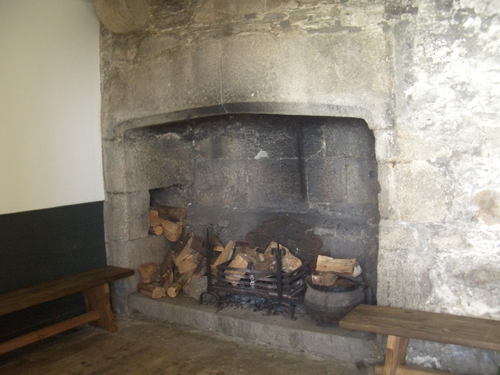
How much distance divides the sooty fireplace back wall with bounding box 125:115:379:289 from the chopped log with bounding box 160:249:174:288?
372mm

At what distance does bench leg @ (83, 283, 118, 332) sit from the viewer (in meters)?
3.63

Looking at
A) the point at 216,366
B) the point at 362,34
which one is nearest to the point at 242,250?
the point at 216,366

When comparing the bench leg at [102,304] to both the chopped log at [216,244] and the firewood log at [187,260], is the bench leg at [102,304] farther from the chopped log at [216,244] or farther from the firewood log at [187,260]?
the chopped log at [216,244]

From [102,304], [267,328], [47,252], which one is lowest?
[267,328]

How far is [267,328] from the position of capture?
3223 millimetres

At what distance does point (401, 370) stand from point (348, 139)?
180 centimetres

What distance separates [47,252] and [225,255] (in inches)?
58.2

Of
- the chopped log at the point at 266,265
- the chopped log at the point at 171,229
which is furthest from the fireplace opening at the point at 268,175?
the chopped log at the point at 266,265

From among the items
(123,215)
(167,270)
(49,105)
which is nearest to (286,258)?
(167,270)

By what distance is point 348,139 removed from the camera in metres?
3.54

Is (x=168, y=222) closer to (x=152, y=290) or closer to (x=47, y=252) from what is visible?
(x=152, y=290)

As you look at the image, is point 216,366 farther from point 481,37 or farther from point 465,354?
point 481,37

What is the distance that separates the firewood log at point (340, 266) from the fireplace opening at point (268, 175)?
0.27m

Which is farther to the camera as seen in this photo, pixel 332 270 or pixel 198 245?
pixel 198 245
